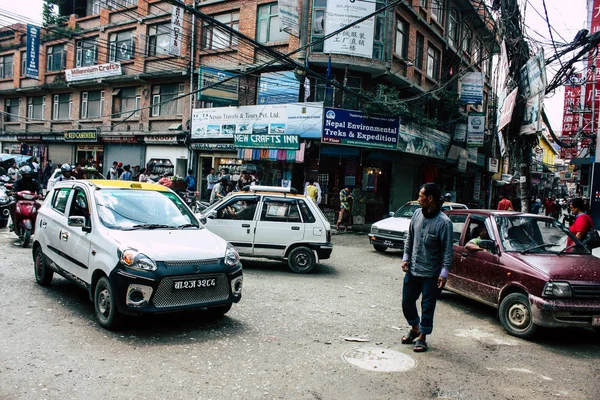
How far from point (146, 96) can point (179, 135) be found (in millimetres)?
4230

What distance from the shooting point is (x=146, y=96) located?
1005 inches

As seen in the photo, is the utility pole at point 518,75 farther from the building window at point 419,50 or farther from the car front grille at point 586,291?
the building window at point 419,50

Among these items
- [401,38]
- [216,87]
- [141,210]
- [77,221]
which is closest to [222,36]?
A: [216,87]

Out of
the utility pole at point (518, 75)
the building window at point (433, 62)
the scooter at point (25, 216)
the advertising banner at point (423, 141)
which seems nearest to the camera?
the scooter at point (25, 216)

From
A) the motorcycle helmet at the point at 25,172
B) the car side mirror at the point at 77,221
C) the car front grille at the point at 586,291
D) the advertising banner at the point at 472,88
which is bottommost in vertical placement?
the car front grille at the point at 586,291

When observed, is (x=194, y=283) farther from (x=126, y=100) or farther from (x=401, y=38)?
(x=126, y=100)

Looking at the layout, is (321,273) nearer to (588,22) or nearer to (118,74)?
(588,22)

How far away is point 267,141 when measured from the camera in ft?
62.1

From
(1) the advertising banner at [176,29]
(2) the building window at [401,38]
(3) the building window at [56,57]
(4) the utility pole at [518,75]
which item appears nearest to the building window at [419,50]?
(2) the building window at [401,38]

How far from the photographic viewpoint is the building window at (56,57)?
2989cm

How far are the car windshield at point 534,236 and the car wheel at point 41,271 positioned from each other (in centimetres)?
676

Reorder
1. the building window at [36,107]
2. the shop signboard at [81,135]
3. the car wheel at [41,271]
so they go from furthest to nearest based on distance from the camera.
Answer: the building window at [36,107]
the shop signboard at [81,135]
the car wheel at [41,271]

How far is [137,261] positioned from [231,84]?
16964mm

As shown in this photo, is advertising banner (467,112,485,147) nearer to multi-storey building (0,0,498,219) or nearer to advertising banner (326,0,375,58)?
multi-storey building (0,0,498,219)
